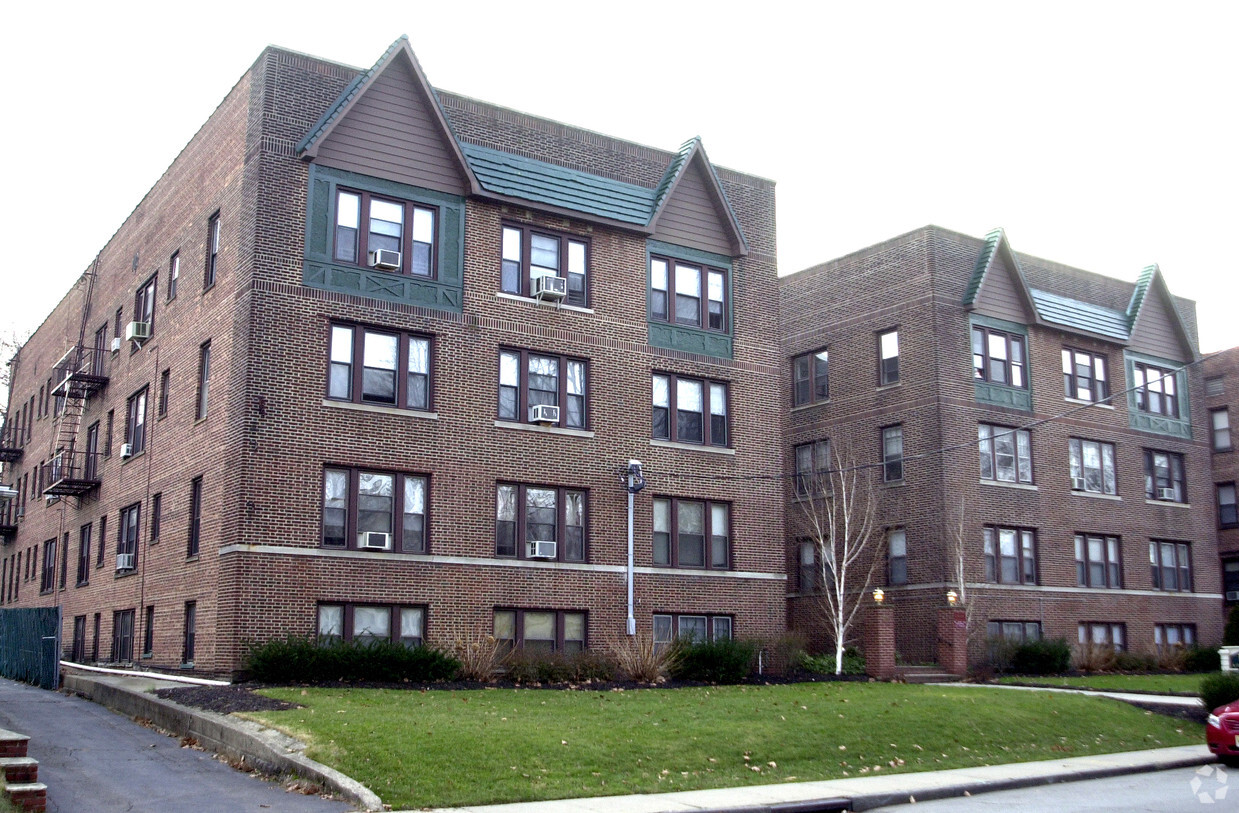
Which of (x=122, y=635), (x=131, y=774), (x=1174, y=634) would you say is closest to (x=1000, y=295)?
(x=1174, y=634)

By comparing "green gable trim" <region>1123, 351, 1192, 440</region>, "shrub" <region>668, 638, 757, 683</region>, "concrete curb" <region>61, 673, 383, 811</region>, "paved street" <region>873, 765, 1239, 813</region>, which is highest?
"green gable trim" <region>1123, 351, 1192, 440</region>

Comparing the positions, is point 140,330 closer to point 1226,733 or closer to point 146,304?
point 146,304

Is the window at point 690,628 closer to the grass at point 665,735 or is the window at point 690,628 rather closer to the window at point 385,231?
the grass at point 665,735

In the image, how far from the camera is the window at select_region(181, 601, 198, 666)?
26500mm

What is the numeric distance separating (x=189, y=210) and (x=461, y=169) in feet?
25.1

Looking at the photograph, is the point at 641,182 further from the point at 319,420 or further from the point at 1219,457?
the point at 1219,457

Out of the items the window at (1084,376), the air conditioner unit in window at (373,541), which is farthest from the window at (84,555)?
the window at (1084,376)

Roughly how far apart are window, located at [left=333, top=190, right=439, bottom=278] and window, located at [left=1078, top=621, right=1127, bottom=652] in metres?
24.9

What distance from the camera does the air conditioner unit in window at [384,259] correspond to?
2673cm

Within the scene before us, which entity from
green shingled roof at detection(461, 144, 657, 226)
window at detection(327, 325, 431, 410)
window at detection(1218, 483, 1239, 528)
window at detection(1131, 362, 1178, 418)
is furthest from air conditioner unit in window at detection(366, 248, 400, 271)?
window at detection(1218, 483, 1239, 528)

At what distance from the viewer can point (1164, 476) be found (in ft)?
145

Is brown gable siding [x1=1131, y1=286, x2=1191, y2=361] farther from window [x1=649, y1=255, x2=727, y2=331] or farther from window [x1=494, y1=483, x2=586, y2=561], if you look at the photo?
window [x1=494, y1=483, x2=586, y2=561]

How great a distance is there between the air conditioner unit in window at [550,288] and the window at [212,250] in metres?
7.43

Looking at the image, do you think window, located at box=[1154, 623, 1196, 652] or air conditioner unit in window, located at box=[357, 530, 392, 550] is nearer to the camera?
air conditioner unit in window, located at box=[357, 530, 392, 550]
